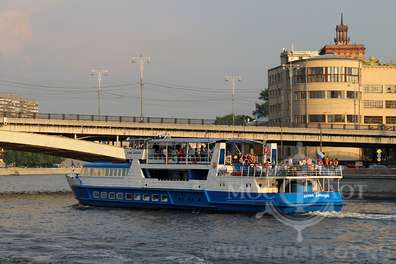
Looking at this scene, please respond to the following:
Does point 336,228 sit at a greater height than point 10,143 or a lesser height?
lesser

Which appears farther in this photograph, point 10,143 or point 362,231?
point 10,143

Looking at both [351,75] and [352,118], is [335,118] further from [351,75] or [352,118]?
[351,75]

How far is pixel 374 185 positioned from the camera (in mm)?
93000

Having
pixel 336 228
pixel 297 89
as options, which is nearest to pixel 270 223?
pixel 336 228

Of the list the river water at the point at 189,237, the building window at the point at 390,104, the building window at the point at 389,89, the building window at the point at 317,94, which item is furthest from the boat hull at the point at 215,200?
the building window at the point at 389,89

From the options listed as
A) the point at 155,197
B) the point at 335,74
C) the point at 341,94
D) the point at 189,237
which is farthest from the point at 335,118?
the point at 189,237

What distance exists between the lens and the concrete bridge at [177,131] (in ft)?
307

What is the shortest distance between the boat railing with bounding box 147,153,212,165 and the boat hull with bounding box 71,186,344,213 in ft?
8.15

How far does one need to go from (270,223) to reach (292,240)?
8.86 meters

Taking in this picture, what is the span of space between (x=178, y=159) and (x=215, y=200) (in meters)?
5.87

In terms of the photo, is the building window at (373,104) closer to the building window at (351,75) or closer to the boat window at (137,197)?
the building window at (351,75)

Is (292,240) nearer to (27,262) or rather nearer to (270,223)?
(270,223)

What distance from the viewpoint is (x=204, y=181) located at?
214 ft

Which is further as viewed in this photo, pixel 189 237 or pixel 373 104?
pixel 373 104
